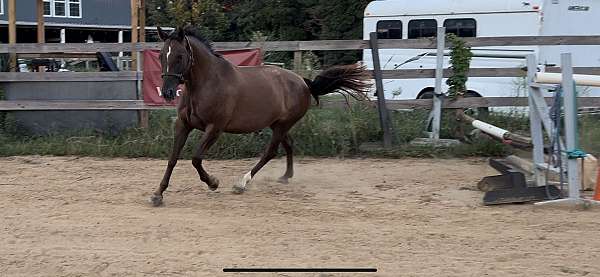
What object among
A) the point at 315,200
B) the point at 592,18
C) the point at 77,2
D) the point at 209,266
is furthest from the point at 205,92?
the point at 77,2

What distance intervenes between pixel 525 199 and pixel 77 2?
37990mm

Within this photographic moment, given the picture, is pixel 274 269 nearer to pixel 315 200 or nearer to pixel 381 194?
pixel 315 200

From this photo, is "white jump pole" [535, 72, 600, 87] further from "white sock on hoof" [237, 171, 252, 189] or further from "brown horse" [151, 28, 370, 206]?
"white sock on hoof" [237, 171, 252, 189]

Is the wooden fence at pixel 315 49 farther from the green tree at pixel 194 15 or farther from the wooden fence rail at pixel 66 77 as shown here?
the green tree at pixel 194 15

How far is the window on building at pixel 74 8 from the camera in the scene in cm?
4025

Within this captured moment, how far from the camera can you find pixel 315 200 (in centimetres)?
744

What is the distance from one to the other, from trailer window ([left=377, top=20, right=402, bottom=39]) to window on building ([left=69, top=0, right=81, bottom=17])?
28.8 m

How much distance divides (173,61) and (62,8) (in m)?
35.8

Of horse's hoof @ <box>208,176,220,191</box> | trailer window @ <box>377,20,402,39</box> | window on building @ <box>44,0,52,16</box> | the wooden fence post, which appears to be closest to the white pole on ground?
the wooden fence post

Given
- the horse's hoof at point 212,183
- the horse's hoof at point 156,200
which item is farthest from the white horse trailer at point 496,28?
the horse's hoof at point 156,200

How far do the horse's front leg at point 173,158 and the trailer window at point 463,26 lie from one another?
29.5 ft

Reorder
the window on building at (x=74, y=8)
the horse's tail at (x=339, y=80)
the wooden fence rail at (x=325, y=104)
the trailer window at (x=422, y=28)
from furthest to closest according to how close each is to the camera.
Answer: the window on building at (x=74, y=8) → the trailer window at (x=422, y=28) → the wooden fence rail at (x=325, y=104) → the horse's tail at (x=339, y=80)

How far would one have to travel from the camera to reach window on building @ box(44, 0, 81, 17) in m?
38.9

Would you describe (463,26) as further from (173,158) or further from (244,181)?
(173,158)
